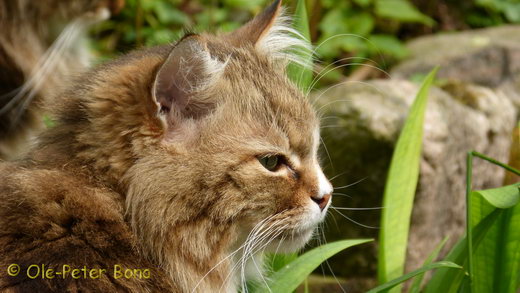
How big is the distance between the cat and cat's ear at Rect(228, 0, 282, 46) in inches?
63.7

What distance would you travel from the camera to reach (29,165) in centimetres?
179

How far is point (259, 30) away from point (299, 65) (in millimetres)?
258

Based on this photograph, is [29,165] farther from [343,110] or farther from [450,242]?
[450,242]

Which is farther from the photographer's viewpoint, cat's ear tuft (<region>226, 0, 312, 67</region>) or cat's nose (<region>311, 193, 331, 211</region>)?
cat's ear tuft (<region>226, 0, 312, 67</region>)

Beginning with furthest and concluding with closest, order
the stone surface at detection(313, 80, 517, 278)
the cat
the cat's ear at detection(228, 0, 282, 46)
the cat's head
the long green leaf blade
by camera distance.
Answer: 1. the cat
2. the stone surface at detection(313, 80, 517, 278)
3. the long green leaf blade
4. the cat's ear at detection(228, 0, 282, 46)
5. the cat's head

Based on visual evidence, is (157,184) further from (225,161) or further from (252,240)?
(252,240)

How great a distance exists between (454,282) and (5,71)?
8.59 ft

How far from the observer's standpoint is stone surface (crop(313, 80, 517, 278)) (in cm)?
292

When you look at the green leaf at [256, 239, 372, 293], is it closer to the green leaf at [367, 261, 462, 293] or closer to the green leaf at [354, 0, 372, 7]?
the green leaf at [367, 261, 462, 293]

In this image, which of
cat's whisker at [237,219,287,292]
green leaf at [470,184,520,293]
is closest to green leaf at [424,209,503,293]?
green leaf at [470,184,520,293]

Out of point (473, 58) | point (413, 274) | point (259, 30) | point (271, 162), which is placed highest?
point (259, 30)

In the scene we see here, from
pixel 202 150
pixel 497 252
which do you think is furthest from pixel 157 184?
pixel 497 252

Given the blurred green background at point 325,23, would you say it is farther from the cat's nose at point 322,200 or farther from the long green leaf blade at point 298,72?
the cat's nose at point 322,200

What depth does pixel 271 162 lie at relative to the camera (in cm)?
181
